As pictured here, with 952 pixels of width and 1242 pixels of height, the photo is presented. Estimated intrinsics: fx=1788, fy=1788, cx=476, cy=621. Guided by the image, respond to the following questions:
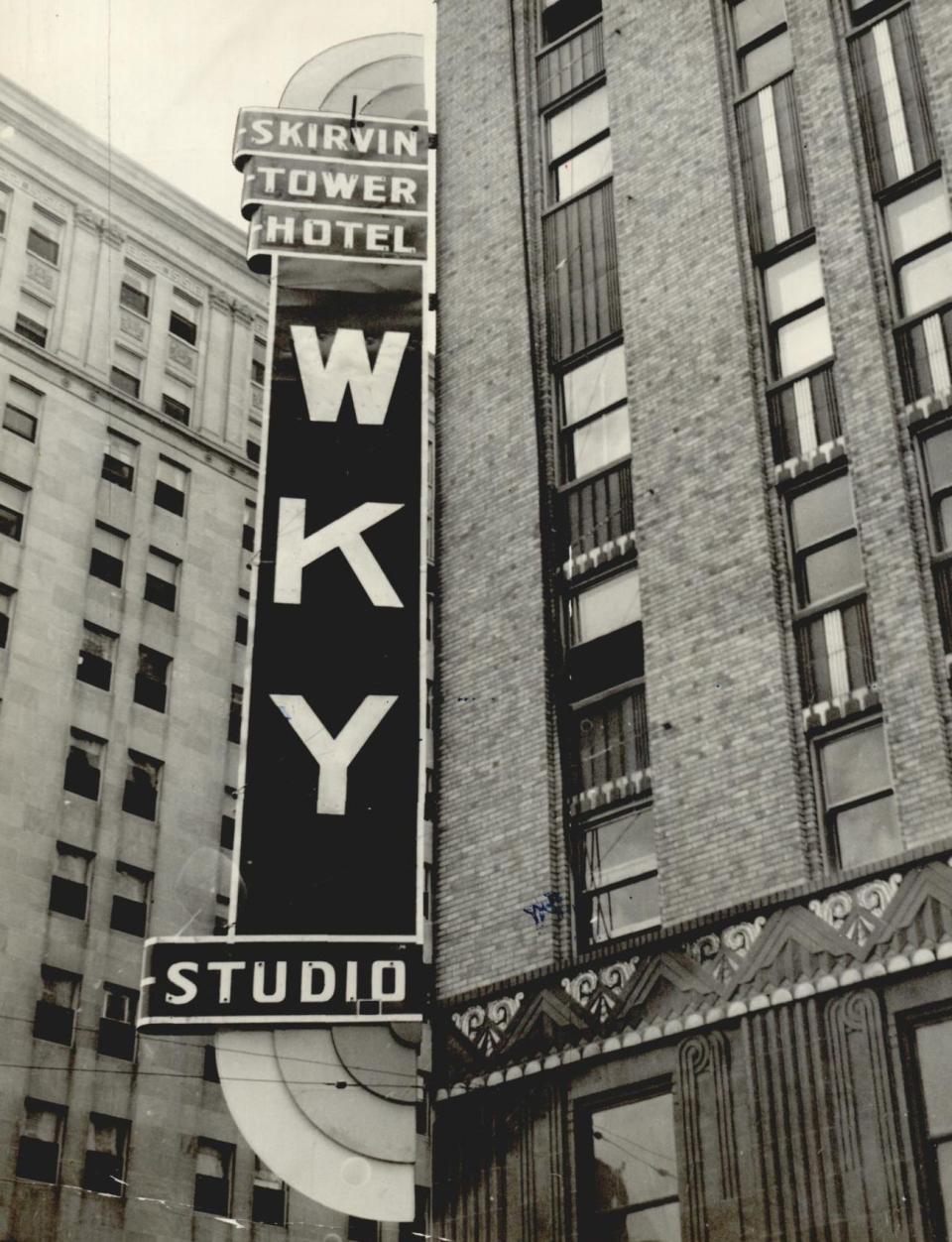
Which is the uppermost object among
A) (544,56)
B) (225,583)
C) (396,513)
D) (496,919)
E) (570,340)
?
(225,583)

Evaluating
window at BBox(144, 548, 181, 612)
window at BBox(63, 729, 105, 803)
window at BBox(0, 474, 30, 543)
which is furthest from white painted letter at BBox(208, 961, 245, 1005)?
window at BBox(144, 548, 181, 612)

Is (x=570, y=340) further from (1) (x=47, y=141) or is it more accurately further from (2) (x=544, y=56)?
(1) (x=47, y=141)

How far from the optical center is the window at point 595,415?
25.5m

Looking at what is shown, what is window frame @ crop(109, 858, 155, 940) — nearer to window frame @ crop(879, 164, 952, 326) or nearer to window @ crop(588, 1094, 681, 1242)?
window @ crop(588, 1094, 681, 1242)

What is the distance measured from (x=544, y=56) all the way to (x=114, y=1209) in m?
34.0

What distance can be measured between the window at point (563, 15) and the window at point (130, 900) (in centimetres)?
3225

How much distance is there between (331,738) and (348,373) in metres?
5.89

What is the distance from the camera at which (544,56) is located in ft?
98.7

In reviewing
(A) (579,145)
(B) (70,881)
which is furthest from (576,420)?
(B) (70,881)

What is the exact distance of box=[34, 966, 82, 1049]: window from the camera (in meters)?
50.5

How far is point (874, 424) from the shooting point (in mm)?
21938

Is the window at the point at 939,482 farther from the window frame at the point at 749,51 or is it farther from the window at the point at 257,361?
the window at the point at 257,361

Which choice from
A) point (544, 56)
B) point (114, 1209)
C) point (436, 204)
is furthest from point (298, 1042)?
point (114, 1209)

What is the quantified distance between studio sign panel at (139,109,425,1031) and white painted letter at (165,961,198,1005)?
0.06 feet
